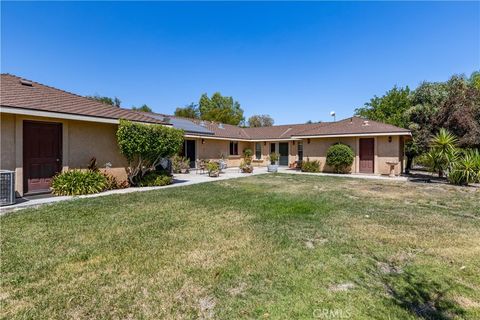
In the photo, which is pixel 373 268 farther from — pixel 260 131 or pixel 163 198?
pixel 260 131

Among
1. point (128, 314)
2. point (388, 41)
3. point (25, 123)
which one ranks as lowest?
point (128, 314)

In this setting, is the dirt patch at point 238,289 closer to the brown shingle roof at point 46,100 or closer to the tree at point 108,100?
the brown shingle roof at point 46,100

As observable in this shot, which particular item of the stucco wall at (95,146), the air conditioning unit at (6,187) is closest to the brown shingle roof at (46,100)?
the stucco wall at (95,146)

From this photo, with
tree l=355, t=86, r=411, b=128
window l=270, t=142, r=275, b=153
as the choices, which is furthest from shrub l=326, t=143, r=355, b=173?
tree l=355, t=86, r=411, b=128

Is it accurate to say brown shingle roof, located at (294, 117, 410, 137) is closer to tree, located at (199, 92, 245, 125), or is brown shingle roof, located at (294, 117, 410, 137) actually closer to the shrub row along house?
the shrub row along house

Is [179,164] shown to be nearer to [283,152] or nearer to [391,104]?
[283,152]

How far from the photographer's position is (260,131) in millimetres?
30672

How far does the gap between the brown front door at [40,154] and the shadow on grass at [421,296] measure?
37.4 ft

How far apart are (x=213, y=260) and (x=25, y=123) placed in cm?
933

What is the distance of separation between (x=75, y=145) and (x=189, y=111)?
47.4m

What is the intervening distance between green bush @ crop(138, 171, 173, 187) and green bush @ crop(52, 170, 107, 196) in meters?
2.15

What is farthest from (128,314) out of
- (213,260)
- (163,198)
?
(163,198)

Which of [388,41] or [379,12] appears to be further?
[388,41]

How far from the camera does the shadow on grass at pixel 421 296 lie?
2.80 meters
